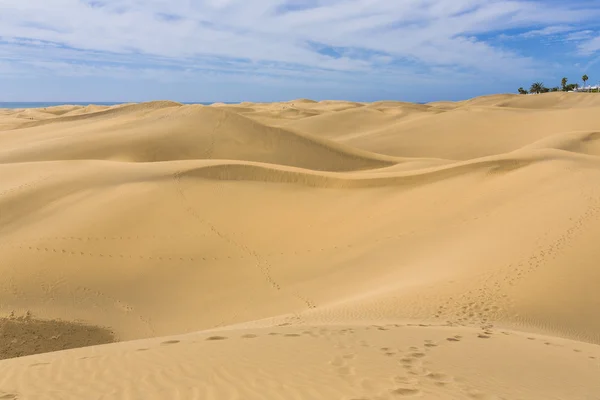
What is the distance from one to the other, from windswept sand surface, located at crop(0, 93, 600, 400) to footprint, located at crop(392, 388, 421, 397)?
2cm

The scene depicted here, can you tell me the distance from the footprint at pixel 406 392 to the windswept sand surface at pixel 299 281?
0.02m

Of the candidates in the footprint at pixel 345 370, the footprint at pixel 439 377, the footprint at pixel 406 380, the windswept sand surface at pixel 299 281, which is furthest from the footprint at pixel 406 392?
the footprint at pixel 345 370

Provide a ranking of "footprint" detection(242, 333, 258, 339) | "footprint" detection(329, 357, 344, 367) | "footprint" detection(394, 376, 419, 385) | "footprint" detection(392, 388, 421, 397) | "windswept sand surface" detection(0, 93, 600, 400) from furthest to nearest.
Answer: "footprint" detection(242, 333, 258, 339) < "footprint" detection(329, 357, 344, 367) < "windswept sand surface" detection(0, 93, 600, 400) < "footprint" detection(394, 376, 419, 385) < "footprint" detection(392, 388, 421, 397)

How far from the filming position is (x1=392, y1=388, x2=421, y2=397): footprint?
416 centimetres

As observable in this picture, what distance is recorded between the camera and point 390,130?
43.7 meters

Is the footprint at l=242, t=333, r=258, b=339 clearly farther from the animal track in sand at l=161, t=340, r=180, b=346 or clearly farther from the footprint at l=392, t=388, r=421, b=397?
the footprint at l=392, t=388, r=421, b=397

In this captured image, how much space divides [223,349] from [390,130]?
132ft

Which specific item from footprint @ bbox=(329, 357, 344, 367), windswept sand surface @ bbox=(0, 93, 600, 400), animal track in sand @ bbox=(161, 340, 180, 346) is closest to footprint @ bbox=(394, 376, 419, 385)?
windswept sand surface @ bbox=(0, 93, 600, 400)

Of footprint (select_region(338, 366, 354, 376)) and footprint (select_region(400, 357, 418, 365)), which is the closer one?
footprint (select_region(338, 366, 354, 376))

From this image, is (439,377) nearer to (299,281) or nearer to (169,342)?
(169,342)

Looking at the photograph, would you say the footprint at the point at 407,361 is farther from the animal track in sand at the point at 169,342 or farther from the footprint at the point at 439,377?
the animal track in sand at the point at 169,342

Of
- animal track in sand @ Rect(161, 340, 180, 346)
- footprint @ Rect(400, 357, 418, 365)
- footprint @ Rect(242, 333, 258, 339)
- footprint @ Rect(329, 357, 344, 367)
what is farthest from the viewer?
footprint @ Rect(242, 333, 258, 339)

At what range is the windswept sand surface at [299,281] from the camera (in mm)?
4680

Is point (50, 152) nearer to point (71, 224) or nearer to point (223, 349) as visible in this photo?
point (71, 224)
